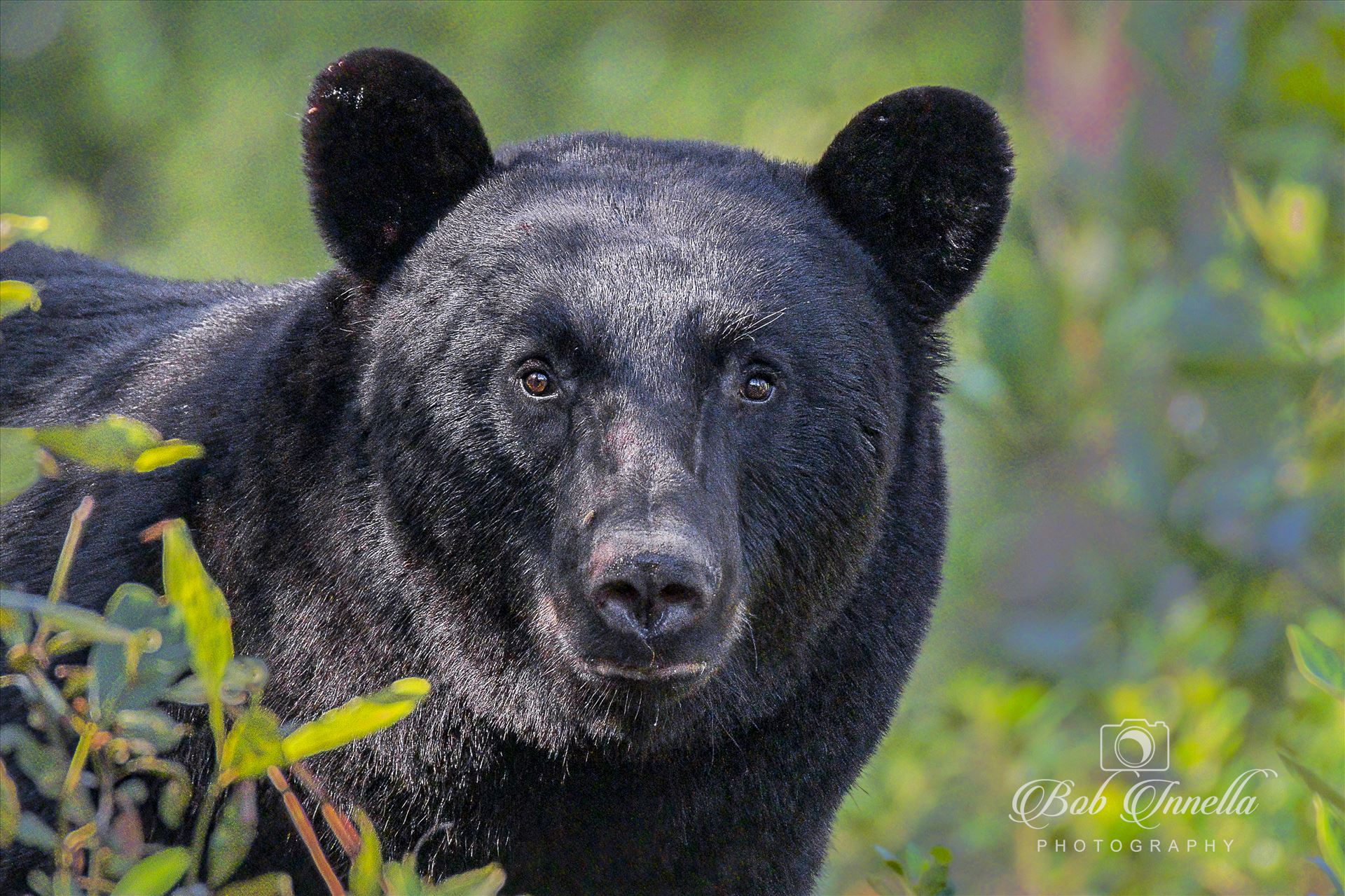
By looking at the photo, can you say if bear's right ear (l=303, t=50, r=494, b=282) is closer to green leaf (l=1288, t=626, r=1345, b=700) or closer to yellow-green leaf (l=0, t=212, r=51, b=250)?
yellow-green leaf (l=0, t=212, r=51, b=250)

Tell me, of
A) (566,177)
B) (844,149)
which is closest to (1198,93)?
(844,149)

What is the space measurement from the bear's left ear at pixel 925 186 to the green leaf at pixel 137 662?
226 centimetres

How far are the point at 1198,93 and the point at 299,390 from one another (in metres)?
5.11

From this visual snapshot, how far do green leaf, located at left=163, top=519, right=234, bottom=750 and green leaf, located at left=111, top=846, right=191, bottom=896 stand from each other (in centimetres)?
12

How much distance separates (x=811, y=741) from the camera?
11.8ft

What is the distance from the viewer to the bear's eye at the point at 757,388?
11.0 ft

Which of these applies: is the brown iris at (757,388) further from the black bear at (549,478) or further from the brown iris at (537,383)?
the brown iris at (537,383)

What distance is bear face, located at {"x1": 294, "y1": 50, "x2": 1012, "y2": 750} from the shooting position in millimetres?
3100

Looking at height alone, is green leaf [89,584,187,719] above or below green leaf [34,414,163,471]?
below

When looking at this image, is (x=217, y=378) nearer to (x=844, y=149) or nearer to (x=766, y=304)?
(x=766, y=304)

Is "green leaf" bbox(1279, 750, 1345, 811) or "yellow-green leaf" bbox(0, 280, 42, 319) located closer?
"yellow-green leaf" bbox(0, 280, 42, 319)

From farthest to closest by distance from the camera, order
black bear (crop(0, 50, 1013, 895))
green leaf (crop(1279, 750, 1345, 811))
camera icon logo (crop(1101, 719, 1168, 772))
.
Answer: camera icon logo (crop(1101, 719, 1168, 772))
black bear (crop(0, 50, 1013, 895))
green leaf (crop(1279, 750, 1345, 811))
